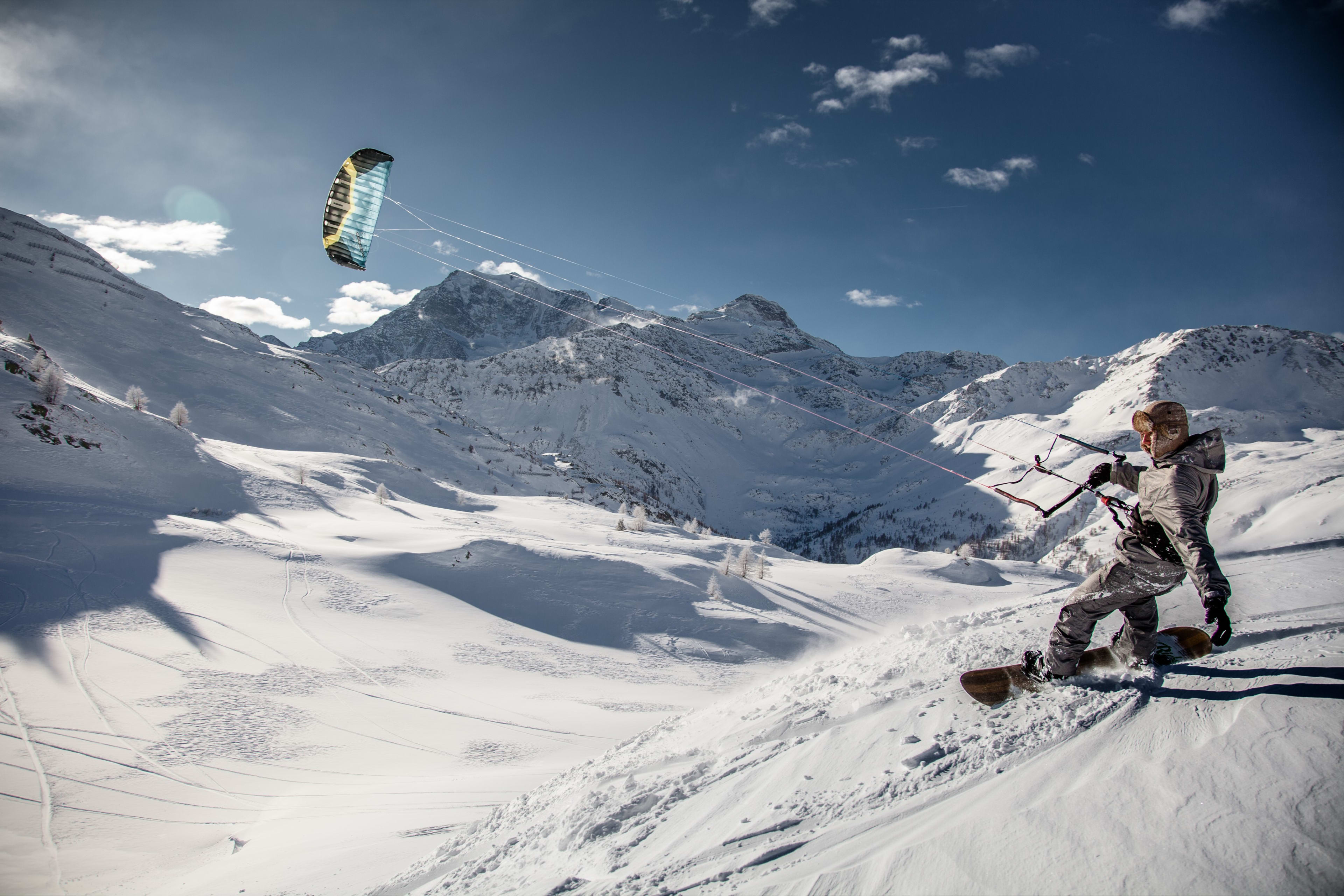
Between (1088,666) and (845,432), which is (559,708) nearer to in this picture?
(1088,666)

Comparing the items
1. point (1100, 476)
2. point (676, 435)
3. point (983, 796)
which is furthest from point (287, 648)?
point (676, 435)

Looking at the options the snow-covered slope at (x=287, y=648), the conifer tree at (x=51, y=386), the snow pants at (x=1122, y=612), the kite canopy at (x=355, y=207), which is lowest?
the snow-covered slope at (x=287, y=648)

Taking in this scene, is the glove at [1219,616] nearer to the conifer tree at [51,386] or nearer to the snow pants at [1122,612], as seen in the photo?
the snow pants at [1122,612]

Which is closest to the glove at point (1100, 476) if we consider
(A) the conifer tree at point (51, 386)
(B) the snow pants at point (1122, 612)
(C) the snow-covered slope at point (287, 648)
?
(B) the snow pants at point (1122, 612)

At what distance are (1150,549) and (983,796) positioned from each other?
2.34 metres

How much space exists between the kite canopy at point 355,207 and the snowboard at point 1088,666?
17.6m

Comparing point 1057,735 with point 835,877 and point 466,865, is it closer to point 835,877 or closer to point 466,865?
point 835,877

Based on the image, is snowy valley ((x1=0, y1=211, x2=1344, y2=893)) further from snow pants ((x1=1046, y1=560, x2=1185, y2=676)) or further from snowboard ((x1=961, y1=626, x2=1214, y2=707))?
snow pants ((x1=1046, y1=560, x2=1185, y2=676))

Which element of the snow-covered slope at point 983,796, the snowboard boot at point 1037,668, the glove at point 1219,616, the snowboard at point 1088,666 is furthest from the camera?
the snowboard boot at point 1037,668

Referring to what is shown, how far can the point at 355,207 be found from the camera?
15.6 metres

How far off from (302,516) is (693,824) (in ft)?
64.6

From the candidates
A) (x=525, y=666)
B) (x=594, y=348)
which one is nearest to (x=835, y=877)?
(x=525, y=666)

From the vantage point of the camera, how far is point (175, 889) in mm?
4023

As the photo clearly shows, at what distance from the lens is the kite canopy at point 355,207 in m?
15.4
